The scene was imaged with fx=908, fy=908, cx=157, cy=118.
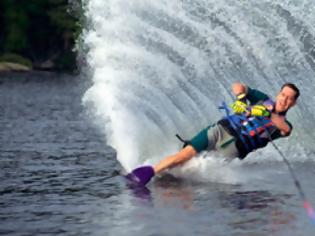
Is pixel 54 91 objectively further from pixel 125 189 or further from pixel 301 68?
pixel 125 189

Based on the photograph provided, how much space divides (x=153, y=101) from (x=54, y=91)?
26279 millimetres

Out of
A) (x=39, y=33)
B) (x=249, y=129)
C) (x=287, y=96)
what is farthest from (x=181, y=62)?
(x=39, y=33)

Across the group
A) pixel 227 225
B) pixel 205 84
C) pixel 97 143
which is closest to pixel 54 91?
pixel 97 143

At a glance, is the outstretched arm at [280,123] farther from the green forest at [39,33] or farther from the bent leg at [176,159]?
the green forest at [39,33]

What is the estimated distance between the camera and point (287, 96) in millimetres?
11766

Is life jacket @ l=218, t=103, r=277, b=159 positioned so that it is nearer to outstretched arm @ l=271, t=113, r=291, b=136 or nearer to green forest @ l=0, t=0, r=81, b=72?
outstretched arm @ l=271, t=113, r=291, b=136

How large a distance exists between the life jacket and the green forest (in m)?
66.2

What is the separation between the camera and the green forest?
261 ft

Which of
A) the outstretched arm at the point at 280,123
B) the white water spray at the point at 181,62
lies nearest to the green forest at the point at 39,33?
the white water spray at the point at 181,62

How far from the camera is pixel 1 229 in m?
9.53

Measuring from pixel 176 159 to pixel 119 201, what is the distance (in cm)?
133

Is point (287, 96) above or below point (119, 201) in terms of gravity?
above

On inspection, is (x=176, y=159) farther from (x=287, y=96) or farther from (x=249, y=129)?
(x=287, y=96)

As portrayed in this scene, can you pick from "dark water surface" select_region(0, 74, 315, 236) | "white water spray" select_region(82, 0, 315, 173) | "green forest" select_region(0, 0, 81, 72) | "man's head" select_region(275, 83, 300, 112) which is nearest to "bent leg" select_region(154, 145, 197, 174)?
"dark water surface" select_region(0, 74, 315, 236)
